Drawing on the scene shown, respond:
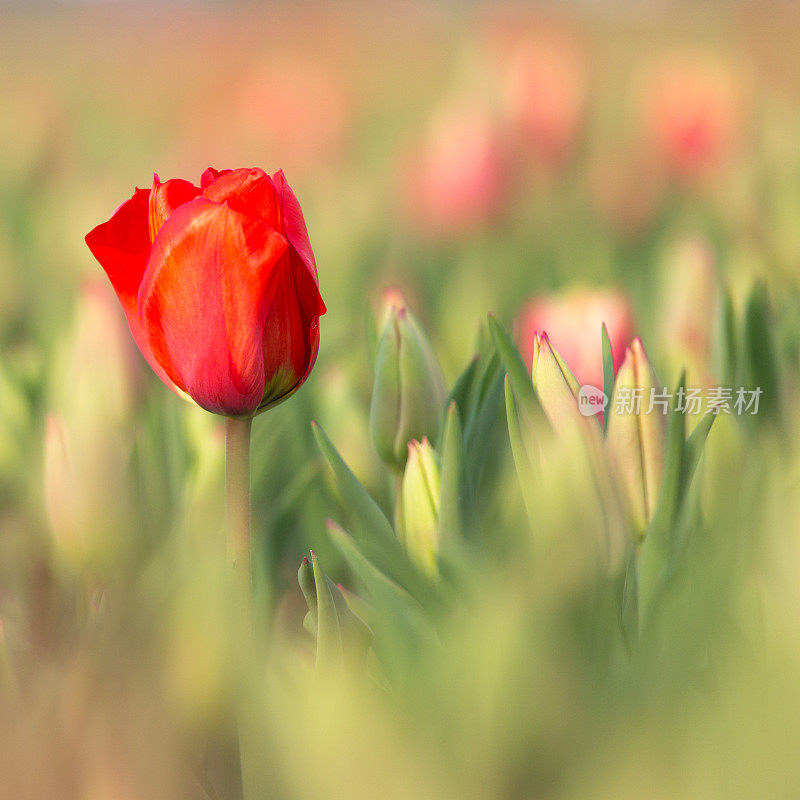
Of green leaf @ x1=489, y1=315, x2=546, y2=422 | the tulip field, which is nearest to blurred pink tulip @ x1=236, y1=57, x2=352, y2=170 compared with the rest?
the tulip field

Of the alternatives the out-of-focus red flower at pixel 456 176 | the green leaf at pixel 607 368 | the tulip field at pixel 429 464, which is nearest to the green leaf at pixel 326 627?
the tulip field at pixel 429 464

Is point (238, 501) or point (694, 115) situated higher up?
point (694, 115)

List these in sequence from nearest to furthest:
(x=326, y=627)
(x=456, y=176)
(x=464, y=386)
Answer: (x=326, y=627), (x=464, y=386), (x=456, y=176)

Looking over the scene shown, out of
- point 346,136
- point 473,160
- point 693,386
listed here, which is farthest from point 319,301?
point 346,136

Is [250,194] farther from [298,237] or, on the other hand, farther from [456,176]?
[456,176]

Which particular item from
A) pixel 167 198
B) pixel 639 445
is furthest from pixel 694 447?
pixel 167 198

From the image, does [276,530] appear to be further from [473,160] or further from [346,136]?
[346,136]

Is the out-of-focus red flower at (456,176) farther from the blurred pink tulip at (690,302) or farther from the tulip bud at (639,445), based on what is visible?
the tulip bud at (639,445)
